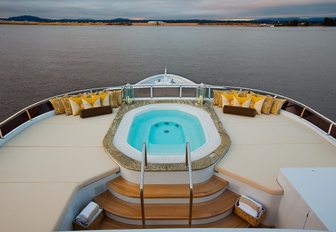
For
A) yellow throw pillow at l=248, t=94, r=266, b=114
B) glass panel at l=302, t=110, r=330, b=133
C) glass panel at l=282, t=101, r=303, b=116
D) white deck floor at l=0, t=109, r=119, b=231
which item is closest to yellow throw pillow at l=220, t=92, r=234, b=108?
yellow throw pillow at l=248, t=94, r=266, b=114

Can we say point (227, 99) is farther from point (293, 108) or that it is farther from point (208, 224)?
point (208, 224)

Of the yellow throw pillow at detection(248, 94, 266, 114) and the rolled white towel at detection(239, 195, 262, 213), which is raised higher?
the yellow throw pillow at detection(248, 94, 266, 114)

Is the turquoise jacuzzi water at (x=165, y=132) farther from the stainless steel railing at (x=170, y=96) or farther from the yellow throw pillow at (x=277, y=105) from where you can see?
the yellow throw pillow at (x=277, y=105)

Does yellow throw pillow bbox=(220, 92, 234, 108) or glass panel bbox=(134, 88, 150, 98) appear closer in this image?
yellow throw pillow bbox=(220, 92, 234, 108)

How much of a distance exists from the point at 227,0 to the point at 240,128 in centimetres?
2191

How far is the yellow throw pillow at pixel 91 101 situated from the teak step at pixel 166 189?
2814 mm

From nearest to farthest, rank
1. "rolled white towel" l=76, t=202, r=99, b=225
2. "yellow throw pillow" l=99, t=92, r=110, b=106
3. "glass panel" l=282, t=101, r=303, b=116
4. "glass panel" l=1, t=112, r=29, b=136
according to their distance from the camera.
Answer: "rolled white towel" l=76, t=202, r=99, b=225 → "glass panel" l=1, t=112, r=29, b=136 → "glass panel" l=282, t=101, r=303, b=116 → "yellow throw pillow" l=99, t=92, r=110, b=106

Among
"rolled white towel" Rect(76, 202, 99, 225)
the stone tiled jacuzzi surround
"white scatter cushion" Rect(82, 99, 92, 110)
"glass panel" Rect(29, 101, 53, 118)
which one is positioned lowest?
"rolled white towel" Rect(76, 202, 99, 225)

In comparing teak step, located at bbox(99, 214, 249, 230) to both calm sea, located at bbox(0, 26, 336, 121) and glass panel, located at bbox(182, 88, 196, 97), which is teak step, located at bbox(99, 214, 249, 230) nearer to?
glass panel, located at bbox(182, 88, 196, 97)

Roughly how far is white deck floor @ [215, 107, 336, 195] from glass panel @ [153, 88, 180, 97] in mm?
1865

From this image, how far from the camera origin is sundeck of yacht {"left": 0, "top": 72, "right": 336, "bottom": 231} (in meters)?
2.92

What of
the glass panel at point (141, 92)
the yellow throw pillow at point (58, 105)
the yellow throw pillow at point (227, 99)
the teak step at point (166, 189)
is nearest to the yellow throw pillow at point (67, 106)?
the yellow throw pillow at point (58, 105)

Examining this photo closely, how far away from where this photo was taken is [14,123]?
16.6 ft

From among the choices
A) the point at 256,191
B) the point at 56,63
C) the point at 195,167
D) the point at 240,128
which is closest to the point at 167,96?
the point at 240,128
